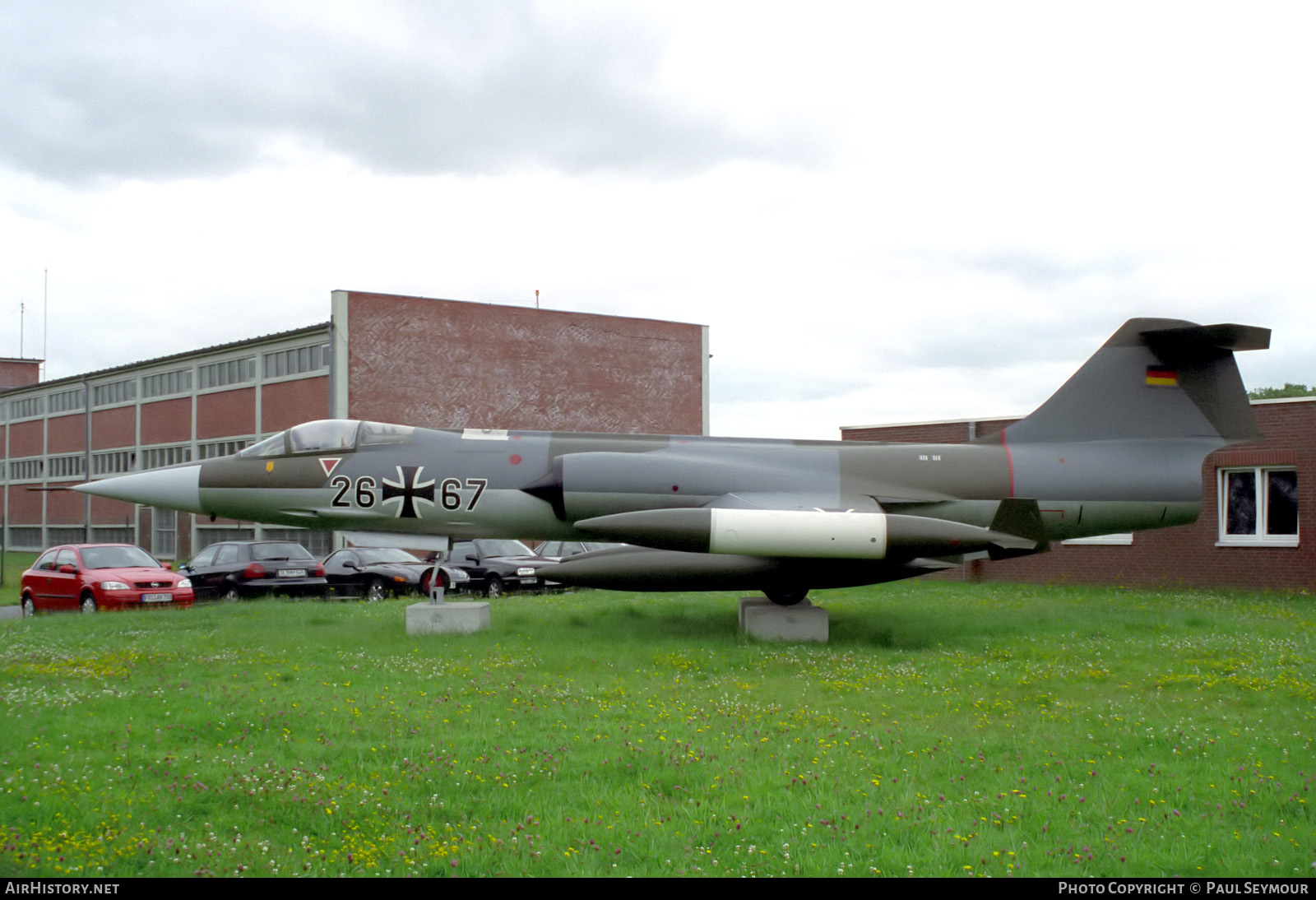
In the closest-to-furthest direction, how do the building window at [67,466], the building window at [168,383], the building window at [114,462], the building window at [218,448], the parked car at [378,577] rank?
the parked car at [378,577] < the building window at [218,448] < the building window at [168,383] < the building window at [114,462] < the building window at [67,466]

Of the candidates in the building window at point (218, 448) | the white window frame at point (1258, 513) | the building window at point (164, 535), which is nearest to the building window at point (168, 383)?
the building window at point (218, 448)

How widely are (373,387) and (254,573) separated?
51.9 feet

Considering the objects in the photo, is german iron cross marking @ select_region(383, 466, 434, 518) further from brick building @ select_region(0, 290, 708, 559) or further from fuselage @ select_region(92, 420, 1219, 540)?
brick building @ select_region(0, 290, 708, 559)

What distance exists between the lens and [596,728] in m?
7.71

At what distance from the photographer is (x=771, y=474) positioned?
1389 cm

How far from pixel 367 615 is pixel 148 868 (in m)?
11.6

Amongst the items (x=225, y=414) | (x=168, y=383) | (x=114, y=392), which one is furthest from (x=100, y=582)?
(x=114, y=392)

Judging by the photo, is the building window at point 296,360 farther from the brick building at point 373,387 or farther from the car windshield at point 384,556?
the car windshield at point 384,556

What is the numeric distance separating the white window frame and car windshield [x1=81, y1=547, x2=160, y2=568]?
22.8 m

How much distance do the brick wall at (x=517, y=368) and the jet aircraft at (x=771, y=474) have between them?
2163 centimetres

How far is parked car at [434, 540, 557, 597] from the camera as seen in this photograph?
77.3 feet

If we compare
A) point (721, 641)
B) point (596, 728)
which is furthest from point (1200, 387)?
point (596, 728)

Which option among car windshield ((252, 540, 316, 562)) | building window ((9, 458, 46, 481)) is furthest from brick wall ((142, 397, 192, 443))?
car windshield ((252, 540, 316, 562))

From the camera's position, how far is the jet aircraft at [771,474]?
13617 mm
